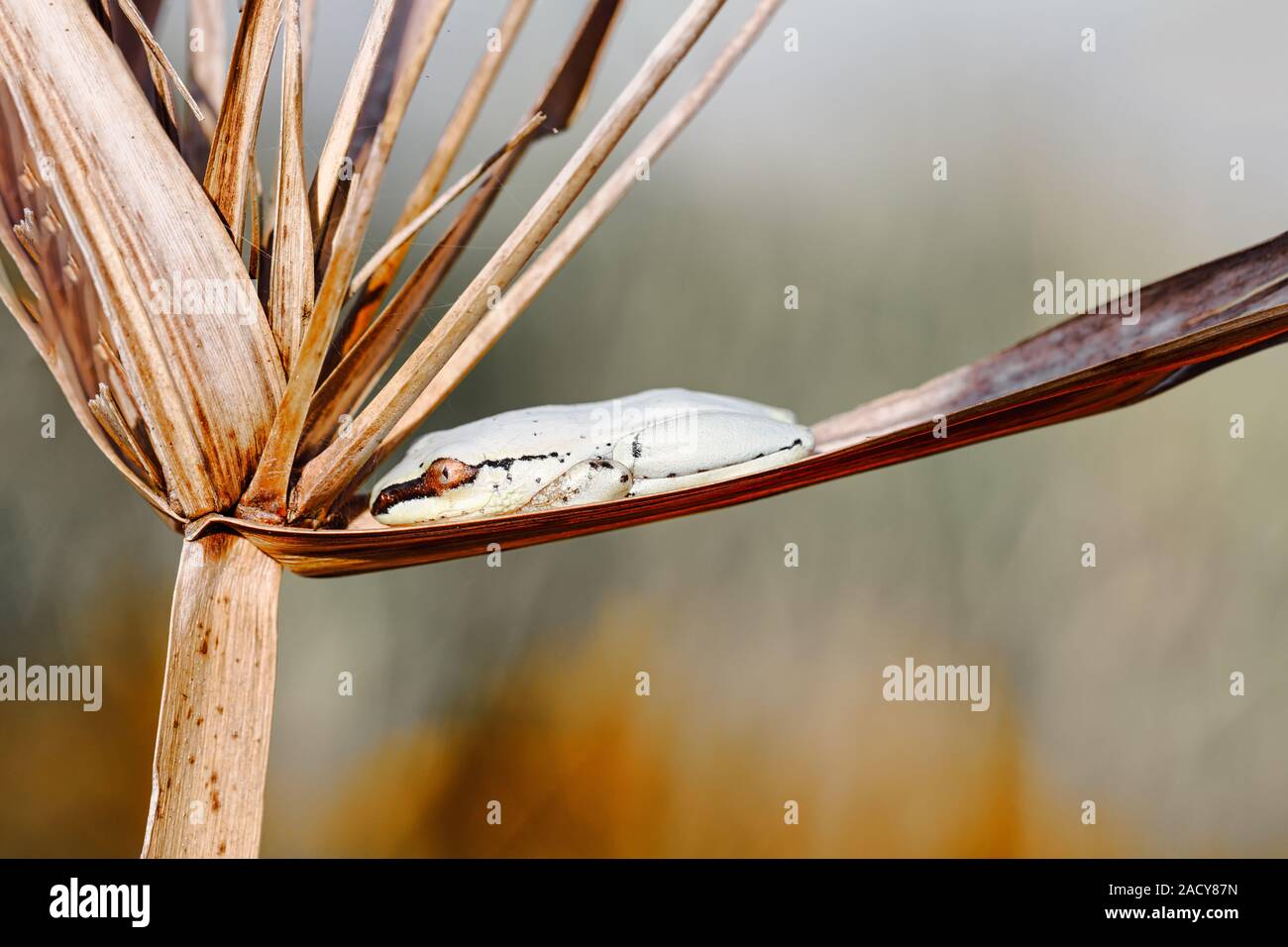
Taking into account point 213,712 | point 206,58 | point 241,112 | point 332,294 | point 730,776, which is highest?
point 206,58

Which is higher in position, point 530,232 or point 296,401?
point 530,232

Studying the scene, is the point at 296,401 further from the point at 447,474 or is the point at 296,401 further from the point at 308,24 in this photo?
the point at 308,24

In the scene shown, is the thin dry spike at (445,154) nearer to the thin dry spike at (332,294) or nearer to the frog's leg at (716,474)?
the thin dry spike at (332,294)

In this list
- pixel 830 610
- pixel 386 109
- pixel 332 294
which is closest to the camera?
pixel 332 294

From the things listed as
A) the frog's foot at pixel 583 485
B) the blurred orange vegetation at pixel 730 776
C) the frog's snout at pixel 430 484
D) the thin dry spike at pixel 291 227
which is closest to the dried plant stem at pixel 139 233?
the thin dry spike at pixel 291 227

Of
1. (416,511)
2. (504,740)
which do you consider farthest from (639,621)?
(416,511)

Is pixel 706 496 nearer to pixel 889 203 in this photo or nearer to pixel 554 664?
pixel 554 664

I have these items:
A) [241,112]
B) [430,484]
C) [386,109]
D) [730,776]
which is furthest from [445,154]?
[730,776]
